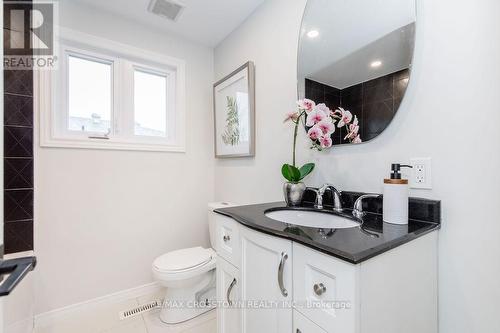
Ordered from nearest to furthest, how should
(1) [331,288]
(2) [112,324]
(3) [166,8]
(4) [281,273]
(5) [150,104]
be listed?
1. (1) [331,288]
2. (4) [281,273]
3. (2) [112,324]
4. (3) [166,8]
5. (5) [150,104]

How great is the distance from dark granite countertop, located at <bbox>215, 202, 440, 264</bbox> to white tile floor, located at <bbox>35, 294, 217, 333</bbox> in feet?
3.48

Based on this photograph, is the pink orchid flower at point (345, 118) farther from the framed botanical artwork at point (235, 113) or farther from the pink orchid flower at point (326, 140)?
the framed botanical artwork at point (235, 113)

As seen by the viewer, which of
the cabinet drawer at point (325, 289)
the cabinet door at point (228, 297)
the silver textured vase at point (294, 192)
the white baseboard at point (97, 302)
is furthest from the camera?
the white baseboard at point (97, 302)

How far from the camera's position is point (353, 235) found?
71 centimetres

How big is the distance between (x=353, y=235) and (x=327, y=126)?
561 mm

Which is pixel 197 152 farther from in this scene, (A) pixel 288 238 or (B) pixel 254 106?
(A) pixel 288 238

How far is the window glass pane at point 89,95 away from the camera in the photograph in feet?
5.57

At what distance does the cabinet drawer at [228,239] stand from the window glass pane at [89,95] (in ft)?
4.32

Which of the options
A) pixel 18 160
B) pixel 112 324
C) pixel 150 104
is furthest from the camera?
pixel 150 104

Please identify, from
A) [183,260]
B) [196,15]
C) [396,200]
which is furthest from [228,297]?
[196,15]

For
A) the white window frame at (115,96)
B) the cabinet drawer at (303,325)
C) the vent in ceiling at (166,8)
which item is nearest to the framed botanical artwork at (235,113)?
the white window frame at (115,96)

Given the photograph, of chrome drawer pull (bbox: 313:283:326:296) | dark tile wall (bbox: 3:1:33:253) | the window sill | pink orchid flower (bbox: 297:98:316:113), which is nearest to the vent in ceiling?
dark tile wall (bbox: 3:1:33:253)

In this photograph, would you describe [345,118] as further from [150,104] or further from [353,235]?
[150,104]

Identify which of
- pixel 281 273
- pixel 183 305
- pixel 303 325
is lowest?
pixel 183 305
